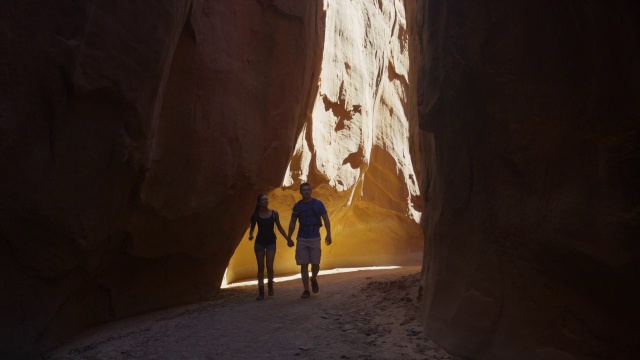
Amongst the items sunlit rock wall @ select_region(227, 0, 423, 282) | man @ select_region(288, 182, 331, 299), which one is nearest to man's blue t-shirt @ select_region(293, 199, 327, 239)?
man @ select_region(288, 182, 331, 299)

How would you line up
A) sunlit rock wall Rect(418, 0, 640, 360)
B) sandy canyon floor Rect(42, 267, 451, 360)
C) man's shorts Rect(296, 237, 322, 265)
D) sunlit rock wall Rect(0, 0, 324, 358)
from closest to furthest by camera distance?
sunlit rock wall Rect(418, 0, 640, 360), sandy canyon floor Rect(42, 267, 451, 360), sunlit rock wall Rect(0, 0, 324, 358), man's shorts Rect(296, 237, 322, 265)

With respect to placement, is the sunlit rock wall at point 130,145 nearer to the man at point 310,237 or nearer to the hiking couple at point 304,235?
the hiking couple at point 304,235

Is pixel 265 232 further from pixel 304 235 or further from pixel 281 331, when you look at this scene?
pixel 281 331

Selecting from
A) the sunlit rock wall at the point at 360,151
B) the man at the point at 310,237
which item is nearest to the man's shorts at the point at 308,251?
the man at the point at 310,237

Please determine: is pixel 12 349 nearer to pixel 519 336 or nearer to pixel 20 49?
pixel 20 49

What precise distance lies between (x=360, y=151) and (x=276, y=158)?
4462 mm

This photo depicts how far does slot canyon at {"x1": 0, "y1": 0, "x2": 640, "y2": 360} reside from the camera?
3.12 meters

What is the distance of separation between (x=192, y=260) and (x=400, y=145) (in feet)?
28.3

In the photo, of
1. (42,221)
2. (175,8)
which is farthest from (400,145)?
(42,221)

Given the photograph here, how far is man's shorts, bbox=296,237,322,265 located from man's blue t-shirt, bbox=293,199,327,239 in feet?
0.21

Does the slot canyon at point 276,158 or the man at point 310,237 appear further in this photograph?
the man at point 310,237

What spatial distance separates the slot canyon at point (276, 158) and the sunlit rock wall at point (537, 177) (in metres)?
0.01

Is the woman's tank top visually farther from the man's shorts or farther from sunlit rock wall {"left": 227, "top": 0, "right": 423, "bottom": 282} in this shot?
sunlit rock wall {"left": 227, "top": 0, "right": 423, "bottom": 282}

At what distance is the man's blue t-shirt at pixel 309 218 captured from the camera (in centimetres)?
653
